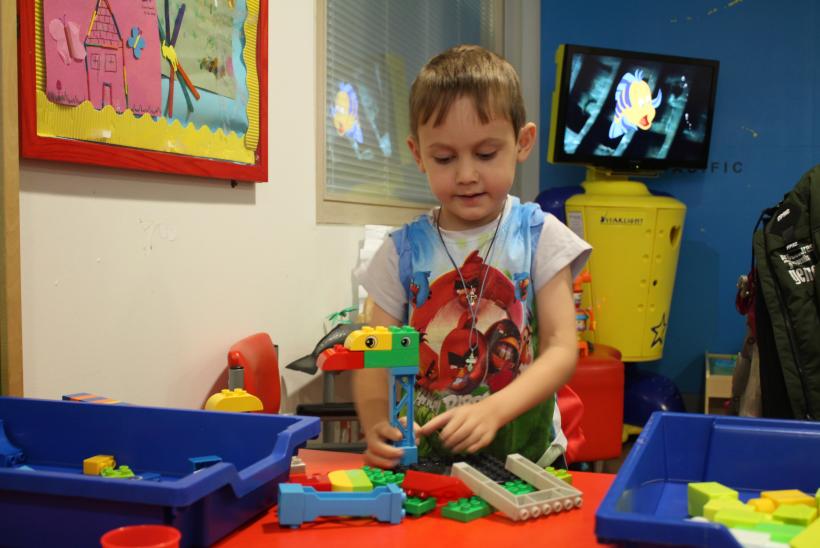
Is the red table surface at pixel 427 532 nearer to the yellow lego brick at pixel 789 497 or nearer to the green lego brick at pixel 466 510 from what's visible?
the green lego brick at pixel 466 510

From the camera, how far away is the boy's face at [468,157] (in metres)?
1.14

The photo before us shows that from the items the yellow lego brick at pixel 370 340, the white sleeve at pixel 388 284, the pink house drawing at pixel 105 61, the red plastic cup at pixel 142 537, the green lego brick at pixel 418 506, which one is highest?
the pink house drawing at pixel 105 61

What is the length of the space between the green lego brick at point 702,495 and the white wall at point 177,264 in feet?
3.36

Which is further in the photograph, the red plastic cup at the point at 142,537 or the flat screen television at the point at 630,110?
the flat screen television at the point at 630,110

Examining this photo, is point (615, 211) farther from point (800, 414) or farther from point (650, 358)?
point (800, 414)

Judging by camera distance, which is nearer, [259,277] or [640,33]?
[259,277]

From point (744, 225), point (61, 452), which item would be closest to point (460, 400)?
point (61, 452)

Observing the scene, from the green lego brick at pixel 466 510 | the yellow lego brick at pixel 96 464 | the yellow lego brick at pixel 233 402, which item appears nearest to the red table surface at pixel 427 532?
the green lego brick at pixel 466 510

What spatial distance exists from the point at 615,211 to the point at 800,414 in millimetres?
1535

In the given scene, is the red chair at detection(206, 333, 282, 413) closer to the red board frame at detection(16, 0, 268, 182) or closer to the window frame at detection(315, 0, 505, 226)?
the red board frame at detection(16, 0, 268, 182)

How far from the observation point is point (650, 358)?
3.44 metres

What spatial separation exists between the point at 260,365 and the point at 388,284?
66 cm

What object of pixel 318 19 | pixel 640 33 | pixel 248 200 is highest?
pixel 640 33

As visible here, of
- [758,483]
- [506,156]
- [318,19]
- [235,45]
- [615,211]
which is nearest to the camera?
[758,483]
